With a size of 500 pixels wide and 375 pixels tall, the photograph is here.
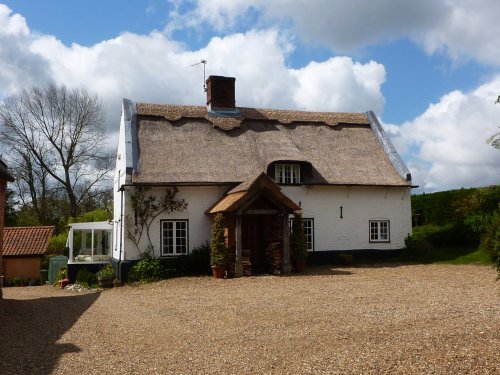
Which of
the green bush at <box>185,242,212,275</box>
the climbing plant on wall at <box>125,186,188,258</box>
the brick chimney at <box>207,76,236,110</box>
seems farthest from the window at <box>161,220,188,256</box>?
the brick chimney at <box>207,76,236,110</box>

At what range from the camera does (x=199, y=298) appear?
44.9ft

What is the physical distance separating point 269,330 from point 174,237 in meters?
11.4

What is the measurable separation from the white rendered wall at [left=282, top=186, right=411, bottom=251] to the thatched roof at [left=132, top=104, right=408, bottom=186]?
2.11 feet

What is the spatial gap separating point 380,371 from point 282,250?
11987 millimetres

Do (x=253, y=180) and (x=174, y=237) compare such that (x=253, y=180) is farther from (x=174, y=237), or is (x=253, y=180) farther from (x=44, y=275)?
(x=44, y=275)

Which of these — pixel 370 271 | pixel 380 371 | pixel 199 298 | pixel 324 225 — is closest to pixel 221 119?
pixel 324 225

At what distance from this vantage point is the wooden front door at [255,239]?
19656 mm

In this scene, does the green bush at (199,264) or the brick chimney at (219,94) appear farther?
the brick chimney at (219,94)

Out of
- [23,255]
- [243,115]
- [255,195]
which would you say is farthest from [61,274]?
[243,115]

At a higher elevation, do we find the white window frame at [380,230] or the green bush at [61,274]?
the white window frame at [380,230]

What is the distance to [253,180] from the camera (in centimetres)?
1789

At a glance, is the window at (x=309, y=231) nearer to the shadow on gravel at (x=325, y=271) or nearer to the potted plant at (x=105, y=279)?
the shadow on gravel at (x=325, y=271)

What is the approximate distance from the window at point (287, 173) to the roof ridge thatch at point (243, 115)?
3.07m

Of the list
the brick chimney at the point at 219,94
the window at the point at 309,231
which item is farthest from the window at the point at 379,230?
the brick chimney at the point at 219,94
